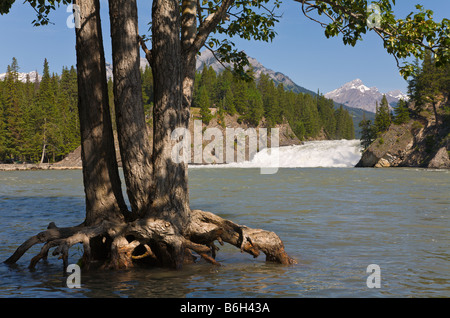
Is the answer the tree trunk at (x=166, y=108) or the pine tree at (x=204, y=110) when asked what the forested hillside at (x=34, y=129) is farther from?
the tree trunk at (x=166, y=108)

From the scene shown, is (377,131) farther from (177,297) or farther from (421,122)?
(177,297)

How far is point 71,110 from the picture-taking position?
12738 cm

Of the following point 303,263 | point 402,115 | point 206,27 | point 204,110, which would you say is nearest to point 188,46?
point 206,27

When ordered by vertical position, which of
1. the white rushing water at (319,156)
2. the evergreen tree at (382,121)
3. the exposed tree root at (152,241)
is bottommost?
the exposed tree root at (152,241)

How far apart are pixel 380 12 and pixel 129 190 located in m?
5.85

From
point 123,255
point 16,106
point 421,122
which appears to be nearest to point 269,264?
point 123,255

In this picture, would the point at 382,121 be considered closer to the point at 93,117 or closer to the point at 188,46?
A: the point at 188,46

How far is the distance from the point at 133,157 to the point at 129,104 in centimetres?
98

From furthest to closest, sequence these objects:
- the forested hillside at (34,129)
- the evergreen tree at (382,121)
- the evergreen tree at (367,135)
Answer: the forested hillside at (34,129) → the evergreen tree at (382,121) → the evergreen tree at (367,135)

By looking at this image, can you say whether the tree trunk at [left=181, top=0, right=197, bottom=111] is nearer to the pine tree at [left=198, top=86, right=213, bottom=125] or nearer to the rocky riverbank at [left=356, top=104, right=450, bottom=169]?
the rocky riverbank at [left=356, top=104, right=450, bottom=169]

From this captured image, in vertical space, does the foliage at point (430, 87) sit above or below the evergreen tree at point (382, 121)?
above

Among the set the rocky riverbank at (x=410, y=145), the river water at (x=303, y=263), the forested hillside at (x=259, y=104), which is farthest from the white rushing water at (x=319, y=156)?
the river water at (x=303, y=263)

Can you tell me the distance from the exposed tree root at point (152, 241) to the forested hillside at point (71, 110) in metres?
50.3

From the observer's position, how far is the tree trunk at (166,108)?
27.6ft
